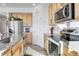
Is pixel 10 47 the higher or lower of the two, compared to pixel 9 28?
lower

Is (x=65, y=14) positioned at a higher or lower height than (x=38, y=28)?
higher

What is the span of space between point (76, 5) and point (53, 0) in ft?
0.59

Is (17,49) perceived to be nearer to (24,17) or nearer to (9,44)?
(9,44)

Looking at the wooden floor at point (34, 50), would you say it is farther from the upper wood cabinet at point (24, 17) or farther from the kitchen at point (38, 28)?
the upper wood cabinet at point (24, 17)

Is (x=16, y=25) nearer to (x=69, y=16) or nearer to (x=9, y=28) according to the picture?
(x=9, y=28)

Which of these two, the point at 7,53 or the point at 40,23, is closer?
the point at 7,53

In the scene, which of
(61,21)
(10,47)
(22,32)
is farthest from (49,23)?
(10,47)

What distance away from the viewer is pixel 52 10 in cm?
104

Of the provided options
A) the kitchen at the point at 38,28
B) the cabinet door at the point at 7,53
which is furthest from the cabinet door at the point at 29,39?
the cabinet door at the point at 7,53

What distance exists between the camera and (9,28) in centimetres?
105

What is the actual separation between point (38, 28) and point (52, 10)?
0.18m

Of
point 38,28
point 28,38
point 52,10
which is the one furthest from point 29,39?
point 52,10

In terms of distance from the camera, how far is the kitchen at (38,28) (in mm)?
1011

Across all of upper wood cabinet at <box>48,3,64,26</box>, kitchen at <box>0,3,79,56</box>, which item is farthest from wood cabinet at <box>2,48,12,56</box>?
upper wood cabinet at <box>48,3,64,26</box>
